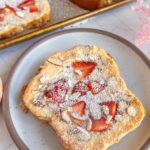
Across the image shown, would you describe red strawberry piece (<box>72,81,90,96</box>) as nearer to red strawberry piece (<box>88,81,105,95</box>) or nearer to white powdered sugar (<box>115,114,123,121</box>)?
red strawberry piece (<box>88,81,105,95</box>)

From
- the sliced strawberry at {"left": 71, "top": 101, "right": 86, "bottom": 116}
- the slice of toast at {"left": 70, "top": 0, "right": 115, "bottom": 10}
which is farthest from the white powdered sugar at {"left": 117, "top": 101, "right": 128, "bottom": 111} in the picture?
the slice of toast at {"left": 70, "top": 0, "right": 115, "bottom": 10}

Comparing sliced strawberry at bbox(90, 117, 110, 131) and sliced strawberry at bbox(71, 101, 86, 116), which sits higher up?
sliced strawberry at bbox(71, 101, 86, 116)

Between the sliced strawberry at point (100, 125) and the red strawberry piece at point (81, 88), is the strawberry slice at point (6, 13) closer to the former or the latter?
the red strawberry piece at point (81, 88)

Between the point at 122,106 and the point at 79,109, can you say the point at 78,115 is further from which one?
the point at 122,106

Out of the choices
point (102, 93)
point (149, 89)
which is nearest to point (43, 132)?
point (102, 93)

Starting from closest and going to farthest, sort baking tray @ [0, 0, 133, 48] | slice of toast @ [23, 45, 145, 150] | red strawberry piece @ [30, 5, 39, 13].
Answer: slice of toast @ [23, 45, 145, 150]
baking tray @ [0, 0, 133, 48]
red strawberry piece @ [30, 5, 39, 13]

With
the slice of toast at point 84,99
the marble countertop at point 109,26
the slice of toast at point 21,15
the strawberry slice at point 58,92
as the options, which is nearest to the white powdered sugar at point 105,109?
the slice of toast at point 84,99
